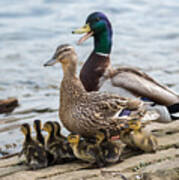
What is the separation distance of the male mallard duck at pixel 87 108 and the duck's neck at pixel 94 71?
884mm

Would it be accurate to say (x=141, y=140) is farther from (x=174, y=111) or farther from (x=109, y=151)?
(x=174, y=111)

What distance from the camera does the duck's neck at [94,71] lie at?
573 centimetres

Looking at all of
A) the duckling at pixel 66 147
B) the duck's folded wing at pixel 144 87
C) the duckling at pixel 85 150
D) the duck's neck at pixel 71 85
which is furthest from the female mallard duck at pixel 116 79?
the duckling at pixel 85 150

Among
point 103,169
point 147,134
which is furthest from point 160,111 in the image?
point 103,169

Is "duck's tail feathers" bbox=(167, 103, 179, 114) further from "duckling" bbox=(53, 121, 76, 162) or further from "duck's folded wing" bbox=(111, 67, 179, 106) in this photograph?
"duckling" bbox=(53, 121, 76, 162)

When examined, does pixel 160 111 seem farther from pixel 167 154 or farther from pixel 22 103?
pixel 22 103

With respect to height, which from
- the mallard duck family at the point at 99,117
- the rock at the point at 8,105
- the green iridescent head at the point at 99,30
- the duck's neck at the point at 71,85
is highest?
the green iridescent head at the point at 99,30

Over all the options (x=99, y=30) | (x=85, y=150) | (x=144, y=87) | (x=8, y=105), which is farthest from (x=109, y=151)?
(x=8, y=105)

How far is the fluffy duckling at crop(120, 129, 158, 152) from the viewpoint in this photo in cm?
438

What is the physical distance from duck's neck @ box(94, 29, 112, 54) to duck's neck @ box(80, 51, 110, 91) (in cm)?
9

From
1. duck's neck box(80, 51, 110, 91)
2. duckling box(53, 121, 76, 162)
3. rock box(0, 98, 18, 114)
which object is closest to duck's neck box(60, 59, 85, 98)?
duckling box(53, 121, 76, 162)

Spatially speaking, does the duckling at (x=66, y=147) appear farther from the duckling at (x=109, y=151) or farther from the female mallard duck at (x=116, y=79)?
the female mallard duck at (x=116, y=79)

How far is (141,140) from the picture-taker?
14.4 ft

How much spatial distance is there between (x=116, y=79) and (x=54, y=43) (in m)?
5.81
